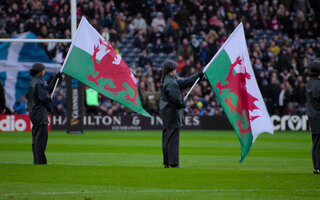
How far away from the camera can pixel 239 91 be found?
1324cm

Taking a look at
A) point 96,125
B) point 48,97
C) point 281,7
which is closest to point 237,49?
point 48,97

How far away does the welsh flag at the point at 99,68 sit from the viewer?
1424 centimetres

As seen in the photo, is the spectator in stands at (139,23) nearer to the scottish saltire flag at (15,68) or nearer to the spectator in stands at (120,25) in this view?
the spectator in stands at (120,25)

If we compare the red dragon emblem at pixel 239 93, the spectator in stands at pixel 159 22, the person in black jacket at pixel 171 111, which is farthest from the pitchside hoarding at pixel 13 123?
the red dragon emblem at pixel 239 93

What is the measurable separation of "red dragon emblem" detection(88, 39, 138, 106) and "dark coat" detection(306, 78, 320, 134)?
366 centimetres

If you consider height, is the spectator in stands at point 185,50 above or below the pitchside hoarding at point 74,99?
above

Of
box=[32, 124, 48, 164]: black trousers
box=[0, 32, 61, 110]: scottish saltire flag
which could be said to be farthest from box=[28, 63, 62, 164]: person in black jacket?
box=[0, 32, 61, 110]: scottish saltire flag

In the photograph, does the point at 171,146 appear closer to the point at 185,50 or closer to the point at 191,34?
the point at 185,50

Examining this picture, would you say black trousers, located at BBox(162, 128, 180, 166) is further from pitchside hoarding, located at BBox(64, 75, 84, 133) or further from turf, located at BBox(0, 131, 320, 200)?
pitchside hoarding, located at BBox(64, 75, 84, 133)

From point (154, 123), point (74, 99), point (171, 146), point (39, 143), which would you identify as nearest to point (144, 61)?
point (154, 123)

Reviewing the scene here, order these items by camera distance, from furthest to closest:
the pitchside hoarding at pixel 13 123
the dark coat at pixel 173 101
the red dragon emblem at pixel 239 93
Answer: the pitchside hoarding at pixel 13 123 < the dark coat at pixel 173 101 < the red dragon emblem at pixel 239 93

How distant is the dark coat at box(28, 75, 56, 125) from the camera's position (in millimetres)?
14281

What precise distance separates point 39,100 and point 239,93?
13.5ft

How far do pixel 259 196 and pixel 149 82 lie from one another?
959 inches
